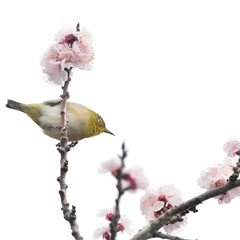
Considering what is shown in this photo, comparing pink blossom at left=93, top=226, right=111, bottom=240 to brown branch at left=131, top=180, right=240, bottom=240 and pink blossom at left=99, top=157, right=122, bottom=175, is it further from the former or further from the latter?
pink blossom at left=99, top=157, right=122, bottom=175

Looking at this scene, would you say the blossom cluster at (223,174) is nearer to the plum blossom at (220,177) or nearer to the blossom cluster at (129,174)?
the plum blossom at (220,177)

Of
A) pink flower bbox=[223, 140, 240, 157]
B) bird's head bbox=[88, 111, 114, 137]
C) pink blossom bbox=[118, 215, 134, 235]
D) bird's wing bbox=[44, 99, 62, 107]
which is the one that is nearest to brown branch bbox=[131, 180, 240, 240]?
pink flower bbox=[223, 140, 240, 157]

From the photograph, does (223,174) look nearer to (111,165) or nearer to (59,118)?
(111,165)

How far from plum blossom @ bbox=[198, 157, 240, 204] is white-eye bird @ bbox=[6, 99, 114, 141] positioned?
2.09 metres

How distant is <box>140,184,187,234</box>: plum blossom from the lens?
3244 mm

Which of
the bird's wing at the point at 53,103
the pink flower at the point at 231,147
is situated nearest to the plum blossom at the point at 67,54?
the bird's wing at the point at 53,103

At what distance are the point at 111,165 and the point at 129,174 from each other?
11 cm

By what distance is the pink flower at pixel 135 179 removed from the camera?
5.94ft

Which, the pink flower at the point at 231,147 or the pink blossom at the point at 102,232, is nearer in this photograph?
the pink flower at the point at 231,147

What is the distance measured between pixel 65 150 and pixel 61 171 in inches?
8.0

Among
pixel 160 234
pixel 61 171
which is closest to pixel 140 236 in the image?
pixel 160 234

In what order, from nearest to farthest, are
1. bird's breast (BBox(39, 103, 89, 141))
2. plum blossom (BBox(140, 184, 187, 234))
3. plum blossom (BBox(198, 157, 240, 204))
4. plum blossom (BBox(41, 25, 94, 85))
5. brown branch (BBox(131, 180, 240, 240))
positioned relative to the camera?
brown branch (BBox(131, 180, 240, 240)) → plum blossom (BBox(198, 157, 240, 204)) → plum blossom (BBox(140, 184, 187, 234)) → plum blossom (BBox(41, 25, 94, 85)) → bird's breast (BBox(39, 103, 89, 141))

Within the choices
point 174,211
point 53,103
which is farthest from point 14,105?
point 174,211

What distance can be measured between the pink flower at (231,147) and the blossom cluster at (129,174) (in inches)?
58.7
